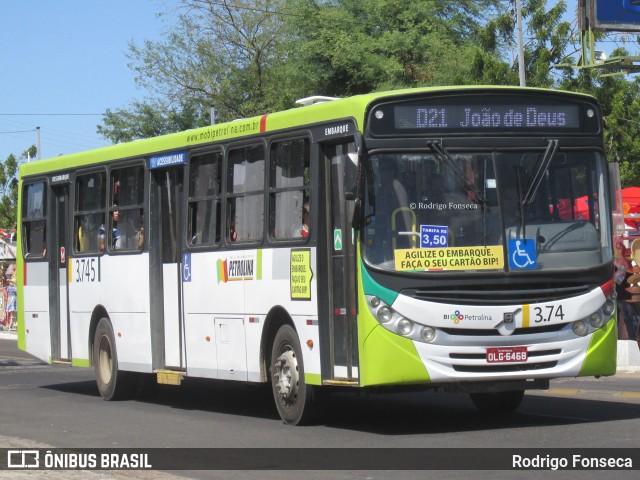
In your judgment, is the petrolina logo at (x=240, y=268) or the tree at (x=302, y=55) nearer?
the petrolina logo at (x=240, y=268)

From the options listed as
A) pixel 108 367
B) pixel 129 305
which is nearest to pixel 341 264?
pixel 129 305

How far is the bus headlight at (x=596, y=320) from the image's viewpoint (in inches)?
457

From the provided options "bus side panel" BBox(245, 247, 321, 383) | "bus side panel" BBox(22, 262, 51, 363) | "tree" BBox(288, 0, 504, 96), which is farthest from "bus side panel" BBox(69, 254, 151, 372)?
"tree" BBox(288, 0, 504, 96)

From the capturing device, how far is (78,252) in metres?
17.5

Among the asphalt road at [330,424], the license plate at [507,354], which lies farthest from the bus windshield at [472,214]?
the asphalt road at [330,424]

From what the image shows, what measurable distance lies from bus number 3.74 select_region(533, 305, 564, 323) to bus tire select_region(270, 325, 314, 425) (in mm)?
2379

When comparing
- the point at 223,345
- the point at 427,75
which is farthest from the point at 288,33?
the point at 223,345

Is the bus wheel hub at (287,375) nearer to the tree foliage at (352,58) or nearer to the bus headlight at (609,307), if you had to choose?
the bus headlight at (609,307)

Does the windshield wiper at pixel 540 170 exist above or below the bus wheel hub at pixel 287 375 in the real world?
above

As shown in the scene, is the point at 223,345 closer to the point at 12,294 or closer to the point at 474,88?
the point at 474,88

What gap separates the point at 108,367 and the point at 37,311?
2.35 meters

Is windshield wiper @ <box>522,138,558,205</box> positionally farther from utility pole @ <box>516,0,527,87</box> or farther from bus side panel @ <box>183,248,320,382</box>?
utility pole @ <box>516,0,527,87</box>

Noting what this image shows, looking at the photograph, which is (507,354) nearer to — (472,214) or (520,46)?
(472,214)

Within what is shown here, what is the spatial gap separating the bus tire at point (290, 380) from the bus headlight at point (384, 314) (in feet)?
4.57
